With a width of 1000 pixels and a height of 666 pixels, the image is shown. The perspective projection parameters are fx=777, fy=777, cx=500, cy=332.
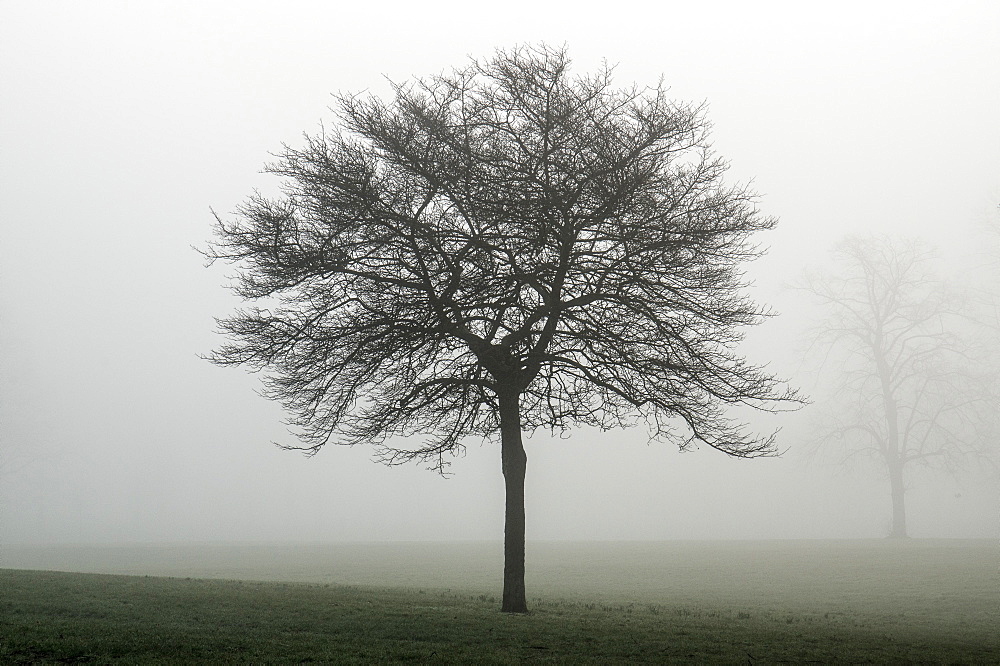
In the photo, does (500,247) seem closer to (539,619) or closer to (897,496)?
(539,619)

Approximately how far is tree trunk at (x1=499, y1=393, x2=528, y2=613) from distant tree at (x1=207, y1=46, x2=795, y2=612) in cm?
4

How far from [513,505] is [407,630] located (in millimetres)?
4852

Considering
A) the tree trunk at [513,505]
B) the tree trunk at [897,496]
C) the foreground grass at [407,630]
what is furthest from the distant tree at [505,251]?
the tree trunk at [897,496]

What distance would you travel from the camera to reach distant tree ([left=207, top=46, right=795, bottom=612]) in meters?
16.6

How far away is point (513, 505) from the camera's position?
18016mm

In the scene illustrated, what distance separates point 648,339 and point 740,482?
266ft

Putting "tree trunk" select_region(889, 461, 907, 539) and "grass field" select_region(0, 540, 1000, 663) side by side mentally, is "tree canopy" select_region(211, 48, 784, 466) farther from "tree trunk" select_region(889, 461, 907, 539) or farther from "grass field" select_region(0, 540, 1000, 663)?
"tree trunk" select_region(889, 461, 907, 539)

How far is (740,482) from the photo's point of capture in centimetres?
9256

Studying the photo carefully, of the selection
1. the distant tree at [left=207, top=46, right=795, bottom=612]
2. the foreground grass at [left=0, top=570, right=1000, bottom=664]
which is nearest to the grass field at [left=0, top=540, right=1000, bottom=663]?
the foreground grass at [left=0, top=570, right=1000, bottom=664]

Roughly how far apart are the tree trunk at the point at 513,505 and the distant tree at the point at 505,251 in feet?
0.15

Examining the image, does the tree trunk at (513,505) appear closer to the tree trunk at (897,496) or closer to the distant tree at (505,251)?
the distant tree at (505,251)

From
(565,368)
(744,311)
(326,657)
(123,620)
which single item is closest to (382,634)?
(326,657)

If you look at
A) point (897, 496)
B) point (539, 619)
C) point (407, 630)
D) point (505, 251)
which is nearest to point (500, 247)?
point (505, 251)

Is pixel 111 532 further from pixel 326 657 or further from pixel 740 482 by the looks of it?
pixel 326 657
